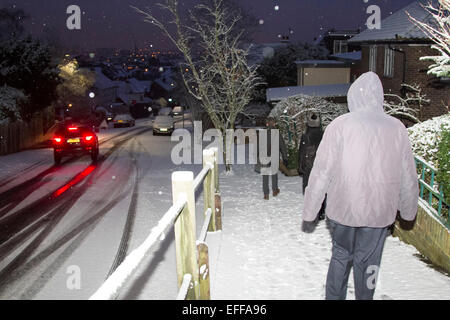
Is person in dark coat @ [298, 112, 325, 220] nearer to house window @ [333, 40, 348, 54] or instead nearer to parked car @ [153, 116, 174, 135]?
parked car @ [153, 116, 174, 135]

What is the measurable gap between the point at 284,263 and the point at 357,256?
241 cm

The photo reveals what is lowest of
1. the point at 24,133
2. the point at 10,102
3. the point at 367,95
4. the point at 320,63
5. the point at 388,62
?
the point at 24,133

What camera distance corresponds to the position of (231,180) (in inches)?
497

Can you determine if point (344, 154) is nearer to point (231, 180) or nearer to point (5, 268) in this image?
point (5, 268)

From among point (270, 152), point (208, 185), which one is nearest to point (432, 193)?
point (208, 185)

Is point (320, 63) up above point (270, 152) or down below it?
above

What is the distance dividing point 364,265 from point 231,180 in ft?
30.6

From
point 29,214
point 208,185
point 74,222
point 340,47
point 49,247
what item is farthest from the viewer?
point 340,47

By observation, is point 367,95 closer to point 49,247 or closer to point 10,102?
point 49,247

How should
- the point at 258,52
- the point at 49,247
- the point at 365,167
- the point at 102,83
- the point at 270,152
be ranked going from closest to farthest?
the point at 365,167
the point at 49,247
the point at 270,152
the point at 258,52
the point at 102,83

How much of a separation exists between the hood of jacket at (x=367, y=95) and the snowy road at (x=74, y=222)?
130 inches

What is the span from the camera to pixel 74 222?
29.2 feet

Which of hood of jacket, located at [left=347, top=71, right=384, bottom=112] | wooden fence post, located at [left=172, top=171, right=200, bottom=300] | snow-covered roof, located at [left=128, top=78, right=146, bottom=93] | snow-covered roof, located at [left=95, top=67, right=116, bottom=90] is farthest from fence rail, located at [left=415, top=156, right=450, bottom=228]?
snow-covered roof, located at [left=128, top=78, right=146, bottom=93]

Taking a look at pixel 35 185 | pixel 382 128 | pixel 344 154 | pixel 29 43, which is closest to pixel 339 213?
pixel 344 154
